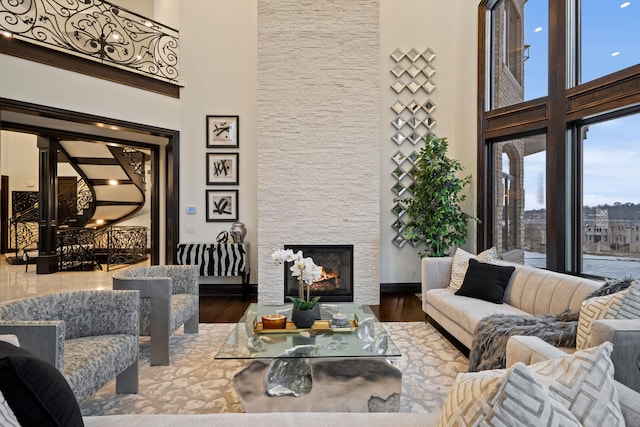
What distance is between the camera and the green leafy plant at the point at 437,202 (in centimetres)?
488

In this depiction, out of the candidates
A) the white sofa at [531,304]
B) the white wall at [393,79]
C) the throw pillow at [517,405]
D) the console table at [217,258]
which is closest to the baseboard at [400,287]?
the white wall at [393,79]

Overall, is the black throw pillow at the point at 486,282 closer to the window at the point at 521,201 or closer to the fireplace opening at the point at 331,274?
the window at the point at 521,201

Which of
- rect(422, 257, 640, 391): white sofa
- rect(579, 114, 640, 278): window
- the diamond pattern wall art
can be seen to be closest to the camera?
rect(422, 257, 640, 391): white sofa

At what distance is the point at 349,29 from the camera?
5.10 meters

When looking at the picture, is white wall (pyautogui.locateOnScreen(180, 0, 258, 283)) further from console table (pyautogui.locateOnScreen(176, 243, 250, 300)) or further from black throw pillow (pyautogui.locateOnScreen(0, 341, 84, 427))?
black throw pillow (pyautogui.locateOnScreen(0, 341, 84, 427))

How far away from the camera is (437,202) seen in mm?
4945

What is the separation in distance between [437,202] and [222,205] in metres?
3.09

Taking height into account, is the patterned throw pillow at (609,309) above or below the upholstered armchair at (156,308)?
above

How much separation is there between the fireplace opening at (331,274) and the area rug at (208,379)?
4.59 feet

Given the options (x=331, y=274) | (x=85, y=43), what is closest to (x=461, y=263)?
(x=331, y=274)

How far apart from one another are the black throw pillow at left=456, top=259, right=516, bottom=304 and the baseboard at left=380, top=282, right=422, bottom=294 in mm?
2135

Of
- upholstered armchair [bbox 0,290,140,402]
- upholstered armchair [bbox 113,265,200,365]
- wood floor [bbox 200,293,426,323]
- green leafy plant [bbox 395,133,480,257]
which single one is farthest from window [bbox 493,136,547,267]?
upholstered armchair [bbox 0,290,140,402]

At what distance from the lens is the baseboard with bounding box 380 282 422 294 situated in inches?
224

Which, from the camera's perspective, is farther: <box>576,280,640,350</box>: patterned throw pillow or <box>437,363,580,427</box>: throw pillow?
<box>576,280,640,350</box>: patterned throw pillow
